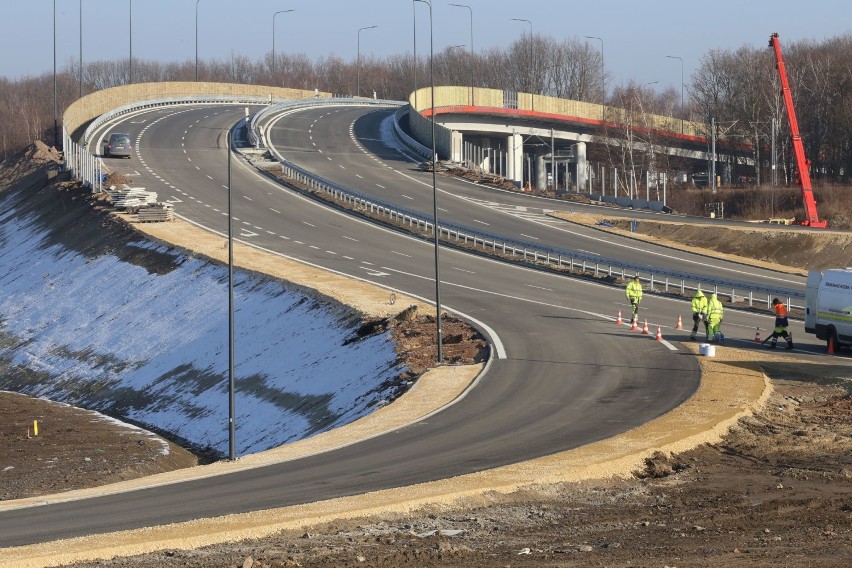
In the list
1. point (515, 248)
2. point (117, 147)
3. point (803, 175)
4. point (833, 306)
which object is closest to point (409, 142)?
point (117, 147)

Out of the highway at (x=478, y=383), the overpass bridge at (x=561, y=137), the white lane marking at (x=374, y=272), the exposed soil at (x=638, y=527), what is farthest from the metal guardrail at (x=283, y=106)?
the exposed soil at (x=638, y=527)

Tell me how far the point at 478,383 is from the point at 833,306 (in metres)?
10.4

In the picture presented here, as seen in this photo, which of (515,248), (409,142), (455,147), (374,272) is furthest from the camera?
(409,142)

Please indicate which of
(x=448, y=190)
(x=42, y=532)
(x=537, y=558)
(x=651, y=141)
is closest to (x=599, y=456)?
(x=537, y=558)

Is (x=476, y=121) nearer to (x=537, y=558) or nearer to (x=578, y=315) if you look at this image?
(x=578, y=315)

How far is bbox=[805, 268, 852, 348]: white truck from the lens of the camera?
35312mm

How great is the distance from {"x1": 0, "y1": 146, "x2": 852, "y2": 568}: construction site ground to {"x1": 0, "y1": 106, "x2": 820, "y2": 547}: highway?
3.98ft

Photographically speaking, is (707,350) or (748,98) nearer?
(707,350)

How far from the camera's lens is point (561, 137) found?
110 m

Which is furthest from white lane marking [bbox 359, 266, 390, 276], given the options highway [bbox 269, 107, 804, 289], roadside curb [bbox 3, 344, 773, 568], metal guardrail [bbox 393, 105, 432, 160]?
metal guardrail [bbox 393, 105, 432, 160]

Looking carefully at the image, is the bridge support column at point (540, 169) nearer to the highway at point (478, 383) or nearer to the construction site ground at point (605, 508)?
the highway at point (478, 383)

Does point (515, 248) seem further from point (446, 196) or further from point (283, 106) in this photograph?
point (283, 106)

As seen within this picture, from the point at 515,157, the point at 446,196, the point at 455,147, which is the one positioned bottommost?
the point at 446,196

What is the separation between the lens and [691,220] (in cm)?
7388
